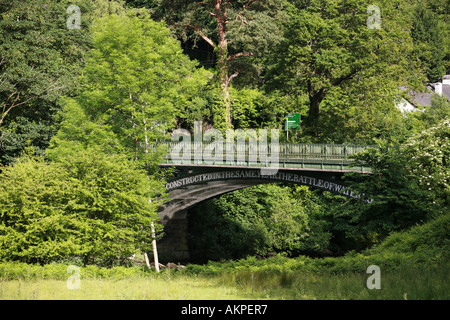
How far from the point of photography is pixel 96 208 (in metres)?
22.1

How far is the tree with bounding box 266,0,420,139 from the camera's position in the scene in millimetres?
36719

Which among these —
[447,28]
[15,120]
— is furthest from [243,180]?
[447,28]

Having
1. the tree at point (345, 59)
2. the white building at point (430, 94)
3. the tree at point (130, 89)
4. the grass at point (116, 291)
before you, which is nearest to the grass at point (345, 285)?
the grass at point (116, 291)

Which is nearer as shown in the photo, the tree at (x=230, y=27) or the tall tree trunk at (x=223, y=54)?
the tree at (x=230, y=27)

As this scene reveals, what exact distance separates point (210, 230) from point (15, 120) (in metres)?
16.8

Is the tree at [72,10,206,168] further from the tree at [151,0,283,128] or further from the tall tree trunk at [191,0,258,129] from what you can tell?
the tree at [151,0,283,128]

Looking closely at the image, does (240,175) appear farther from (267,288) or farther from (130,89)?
(267,288)

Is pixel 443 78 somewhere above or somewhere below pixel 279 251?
above

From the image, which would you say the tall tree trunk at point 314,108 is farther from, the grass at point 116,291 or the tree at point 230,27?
the grass at point 116,291

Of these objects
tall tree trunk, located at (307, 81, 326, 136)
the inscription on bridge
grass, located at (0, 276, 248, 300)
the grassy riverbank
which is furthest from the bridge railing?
grass, located at (0, 276, 248, 300)

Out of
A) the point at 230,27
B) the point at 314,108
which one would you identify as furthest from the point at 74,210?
the point at 230,27

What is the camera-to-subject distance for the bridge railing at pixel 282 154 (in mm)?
30337

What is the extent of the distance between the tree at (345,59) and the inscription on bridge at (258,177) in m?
7.17

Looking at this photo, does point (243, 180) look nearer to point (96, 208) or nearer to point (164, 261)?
point (164, 261)
